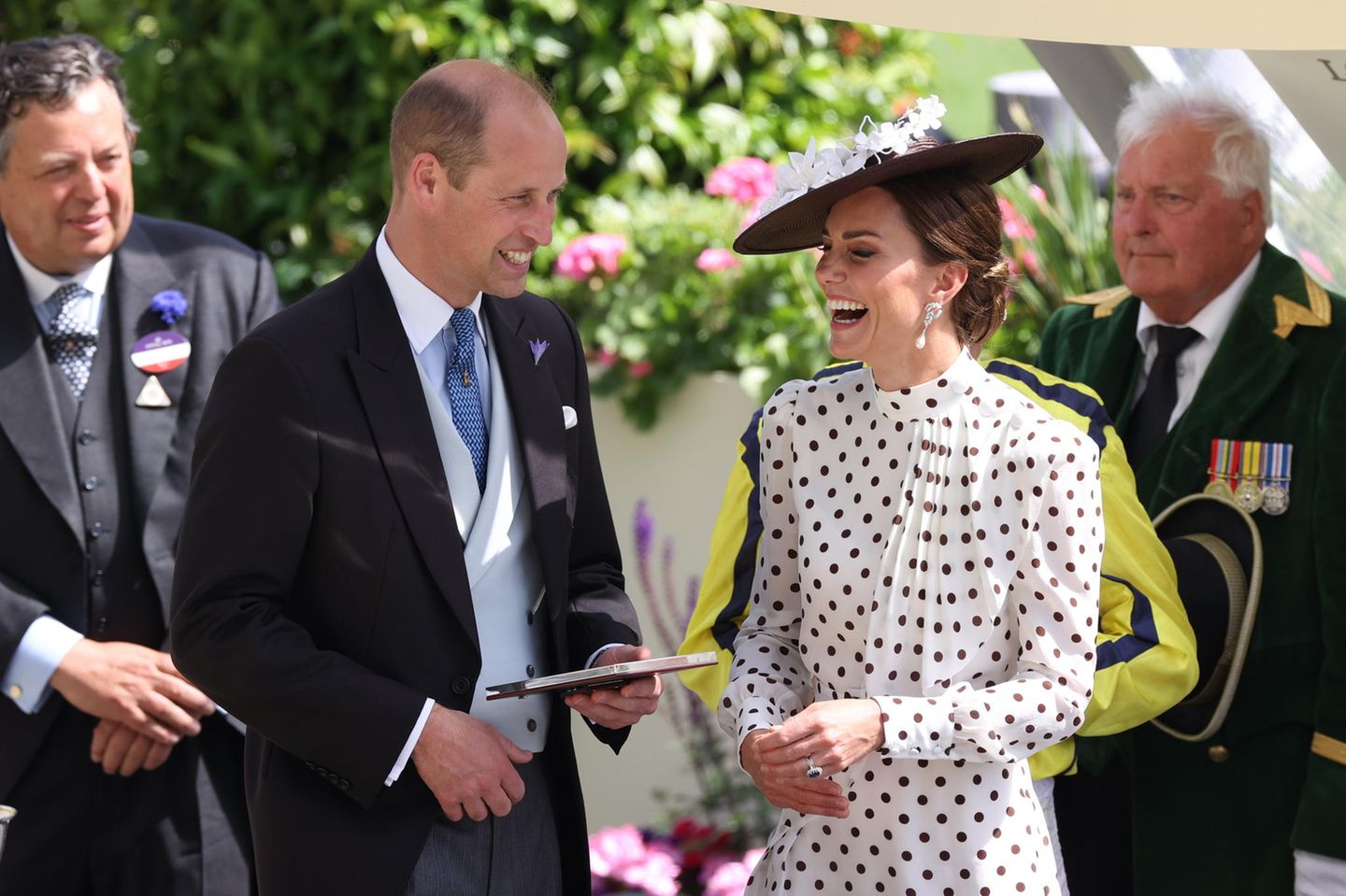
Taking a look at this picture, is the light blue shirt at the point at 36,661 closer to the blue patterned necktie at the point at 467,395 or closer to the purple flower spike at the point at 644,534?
the blue patterned necktie at the point at 467,395

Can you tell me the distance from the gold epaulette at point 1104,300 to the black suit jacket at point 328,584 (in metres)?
1.58

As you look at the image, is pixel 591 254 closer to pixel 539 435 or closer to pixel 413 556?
pixel 539 435

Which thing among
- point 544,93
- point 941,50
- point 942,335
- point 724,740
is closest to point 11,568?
point 544,93

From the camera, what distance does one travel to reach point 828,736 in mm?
2227

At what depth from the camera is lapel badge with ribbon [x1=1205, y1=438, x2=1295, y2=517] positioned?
311cm

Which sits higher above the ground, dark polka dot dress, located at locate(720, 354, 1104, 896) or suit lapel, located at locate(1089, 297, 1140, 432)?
suit lapel, located at locate(1089, 297, 1140, 432)

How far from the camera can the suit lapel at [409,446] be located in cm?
250

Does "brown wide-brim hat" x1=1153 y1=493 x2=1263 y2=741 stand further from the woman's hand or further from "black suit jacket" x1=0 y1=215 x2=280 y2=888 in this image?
"black suit jacket" x1=0 y1=215 x2=280 y2=888

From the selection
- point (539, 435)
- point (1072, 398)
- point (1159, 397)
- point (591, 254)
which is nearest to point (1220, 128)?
point (1159, 397)

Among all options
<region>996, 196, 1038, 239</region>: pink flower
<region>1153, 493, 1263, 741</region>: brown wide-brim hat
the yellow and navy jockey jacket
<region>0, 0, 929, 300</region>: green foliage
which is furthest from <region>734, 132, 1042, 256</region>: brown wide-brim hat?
<region>0, 0, 929, 300</region>: green foliage

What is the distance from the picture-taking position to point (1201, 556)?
297cm

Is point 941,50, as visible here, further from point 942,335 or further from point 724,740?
point 942,335

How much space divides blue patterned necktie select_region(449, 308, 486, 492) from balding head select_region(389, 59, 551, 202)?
0.79ft

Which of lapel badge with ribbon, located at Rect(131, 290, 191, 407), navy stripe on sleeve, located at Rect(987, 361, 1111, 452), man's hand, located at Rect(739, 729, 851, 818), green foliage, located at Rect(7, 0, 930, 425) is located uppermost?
green foliage, located at Rect(7, 0, 930, 425)
